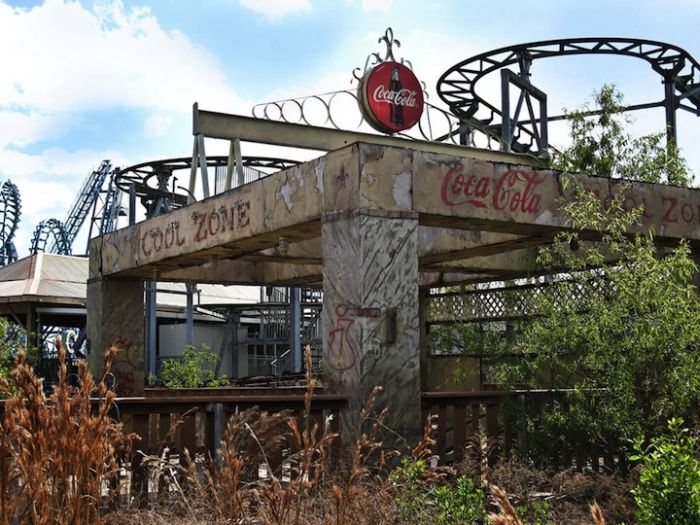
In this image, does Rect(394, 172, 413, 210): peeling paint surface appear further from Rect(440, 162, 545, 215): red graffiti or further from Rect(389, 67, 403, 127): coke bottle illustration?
Rect(389, 67, 403, 127): coke bottle illustration

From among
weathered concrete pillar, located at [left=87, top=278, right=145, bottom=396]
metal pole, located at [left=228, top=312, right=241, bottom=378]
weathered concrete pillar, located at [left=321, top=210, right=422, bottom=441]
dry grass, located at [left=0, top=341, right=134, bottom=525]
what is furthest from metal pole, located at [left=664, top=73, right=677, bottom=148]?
dry grass, located at [left=0, top=341, right=134, bottom=525]

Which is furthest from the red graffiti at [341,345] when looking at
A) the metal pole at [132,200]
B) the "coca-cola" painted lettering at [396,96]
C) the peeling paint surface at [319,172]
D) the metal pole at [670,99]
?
the metal pole at [132,200]

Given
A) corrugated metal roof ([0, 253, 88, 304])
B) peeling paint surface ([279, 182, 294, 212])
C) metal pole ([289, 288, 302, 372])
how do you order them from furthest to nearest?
metal pole ([289, 288, 302, 372]) → corrugated metal roof ([0, 253, 88, 304]) → peeling paint surface ([279, 182, 294, 212])

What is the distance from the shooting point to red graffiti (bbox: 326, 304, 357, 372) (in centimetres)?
735

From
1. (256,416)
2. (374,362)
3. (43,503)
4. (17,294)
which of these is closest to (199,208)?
(374,362)

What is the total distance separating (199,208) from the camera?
10.2 m

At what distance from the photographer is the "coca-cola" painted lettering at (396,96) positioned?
38.0 ft

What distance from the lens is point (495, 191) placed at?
844cm

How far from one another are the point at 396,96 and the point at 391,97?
0.09 m

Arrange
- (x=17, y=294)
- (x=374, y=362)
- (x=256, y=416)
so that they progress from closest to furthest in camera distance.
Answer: (x=256, y=416) < (x=374, y=362) < (x=17, y=294)

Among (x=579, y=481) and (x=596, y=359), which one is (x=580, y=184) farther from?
(x=579, y=481)

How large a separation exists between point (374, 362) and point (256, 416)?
5.34 feet

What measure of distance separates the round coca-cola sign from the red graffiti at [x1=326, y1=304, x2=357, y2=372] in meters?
4.65

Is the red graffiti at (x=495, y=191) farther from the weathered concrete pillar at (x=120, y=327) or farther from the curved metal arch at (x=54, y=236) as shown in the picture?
the curved metal arch at (x=54, y=236)
